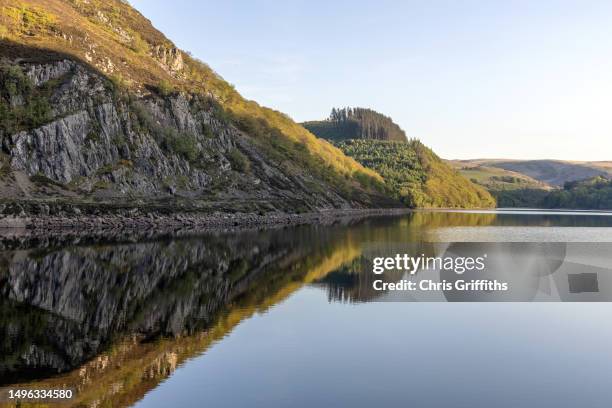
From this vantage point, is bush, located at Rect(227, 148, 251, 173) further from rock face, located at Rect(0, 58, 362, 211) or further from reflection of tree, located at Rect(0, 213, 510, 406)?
reflection of tree, located at Rect(0, 213, 510, 406)

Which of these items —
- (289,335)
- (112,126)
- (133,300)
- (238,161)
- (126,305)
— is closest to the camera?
(289,335)

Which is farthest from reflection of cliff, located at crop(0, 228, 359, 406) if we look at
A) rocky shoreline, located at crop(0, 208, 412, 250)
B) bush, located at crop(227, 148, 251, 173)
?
bush, located at crop(227, 148, 251, 173)

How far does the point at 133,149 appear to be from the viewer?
105062 mm

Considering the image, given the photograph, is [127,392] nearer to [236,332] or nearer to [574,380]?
[236,332]

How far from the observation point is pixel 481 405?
16.0m

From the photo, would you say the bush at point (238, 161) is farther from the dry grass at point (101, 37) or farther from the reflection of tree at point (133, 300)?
the reflection of tree at point (133, 300)

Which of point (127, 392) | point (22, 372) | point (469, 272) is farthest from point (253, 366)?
point (469, 272)

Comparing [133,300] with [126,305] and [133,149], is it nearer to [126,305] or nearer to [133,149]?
[126,305]

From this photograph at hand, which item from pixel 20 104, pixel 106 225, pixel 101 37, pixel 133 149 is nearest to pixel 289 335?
pixel 106 225

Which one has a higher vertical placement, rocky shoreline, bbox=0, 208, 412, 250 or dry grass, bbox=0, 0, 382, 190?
dry grass, bbox=0, 0, 382, 190

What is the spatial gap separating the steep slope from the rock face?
215mm

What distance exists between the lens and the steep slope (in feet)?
290

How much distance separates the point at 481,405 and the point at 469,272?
3430 centimetres

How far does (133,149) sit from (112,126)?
17.9 feet
